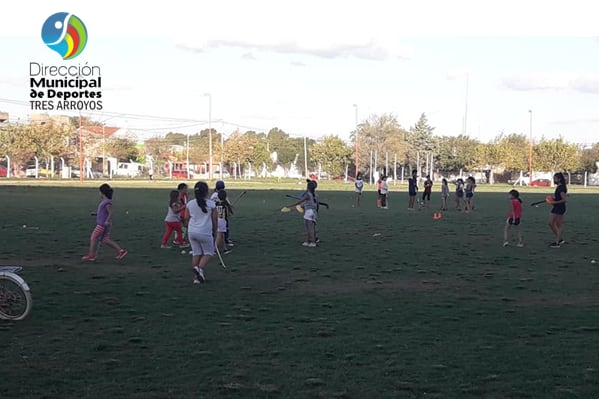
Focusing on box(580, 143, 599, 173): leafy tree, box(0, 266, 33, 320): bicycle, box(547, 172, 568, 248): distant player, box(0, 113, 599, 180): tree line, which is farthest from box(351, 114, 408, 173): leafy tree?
box(0, 266, 33, 320): bicycle

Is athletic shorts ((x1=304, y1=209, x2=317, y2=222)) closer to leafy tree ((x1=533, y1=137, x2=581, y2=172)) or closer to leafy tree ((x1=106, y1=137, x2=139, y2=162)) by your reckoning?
leafy tree ((x1=533, y1=137, x2=581, y2=172))

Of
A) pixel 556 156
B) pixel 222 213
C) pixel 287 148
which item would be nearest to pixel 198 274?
pixel 222 213

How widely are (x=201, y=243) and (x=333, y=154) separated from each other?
99.4 m

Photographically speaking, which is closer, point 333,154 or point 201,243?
point 201,243

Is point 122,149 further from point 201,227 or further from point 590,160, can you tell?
point 201,227

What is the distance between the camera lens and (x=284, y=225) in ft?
75.5

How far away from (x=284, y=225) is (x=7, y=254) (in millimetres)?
9976

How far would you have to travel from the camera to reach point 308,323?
8586 mm

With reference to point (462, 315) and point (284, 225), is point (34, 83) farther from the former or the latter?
point (462, 315)

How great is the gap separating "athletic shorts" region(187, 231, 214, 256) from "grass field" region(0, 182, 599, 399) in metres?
0.52

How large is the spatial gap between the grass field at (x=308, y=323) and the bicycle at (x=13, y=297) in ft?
0.71

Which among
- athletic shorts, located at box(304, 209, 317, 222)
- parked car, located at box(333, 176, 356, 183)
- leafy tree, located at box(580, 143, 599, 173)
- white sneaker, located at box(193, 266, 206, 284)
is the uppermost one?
leafy tree, located at box(580, 143, 599, 173)

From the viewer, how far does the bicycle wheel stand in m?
8.45

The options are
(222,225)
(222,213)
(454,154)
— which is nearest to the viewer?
(222,213)
